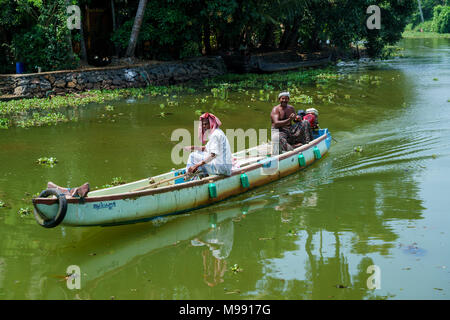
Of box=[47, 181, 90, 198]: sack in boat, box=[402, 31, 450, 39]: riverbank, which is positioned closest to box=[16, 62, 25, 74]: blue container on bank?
box=[47, 181, 90, 198]: sack in boat

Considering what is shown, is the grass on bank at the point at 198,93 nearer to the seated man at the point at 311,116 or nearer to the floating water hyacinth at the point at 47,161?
the floating water hyacinth at the point at 47,161

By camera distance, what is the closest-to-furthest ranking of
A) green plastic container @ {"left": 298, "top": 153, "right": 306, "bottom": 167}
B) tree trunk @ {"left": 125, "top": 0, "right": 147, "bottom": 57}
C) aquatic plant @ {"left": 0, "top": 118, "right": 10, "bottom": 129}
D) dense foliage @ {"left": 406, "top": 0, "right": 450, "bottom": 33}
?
green plastic container @ {"left": 298, "top": 153, "right": 306, "bottom": 167}, aquatic plant @ {"left": 0, "top": 118, "right": 10, "bottom": 129}, tree trunk @ {"left": 125, "top": 0, "right": 147, "bottom": 57}, dense foliage @ {"left": 406, "top": 0, "right": 450, "bottom": 33}

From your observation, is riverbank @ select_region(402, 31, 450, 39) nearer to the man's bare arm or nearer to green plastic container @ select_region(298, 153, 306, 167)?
the man's bare arm

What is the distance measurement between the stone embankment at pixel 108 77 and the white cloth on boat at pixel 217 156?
11.3 meters

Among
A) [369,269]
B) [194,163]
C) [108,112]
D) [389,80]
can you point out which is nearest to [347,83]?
[389,80]

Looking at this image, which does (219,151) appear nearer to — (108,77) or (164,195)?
(164,195)

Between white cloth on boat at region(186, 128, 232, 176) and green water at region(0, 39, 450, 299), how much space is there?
631 mm

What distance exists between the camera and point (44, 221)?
6.83 metres

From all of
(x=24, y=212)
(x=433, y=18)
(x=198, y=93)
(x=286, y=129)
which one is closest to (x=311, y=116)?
(x=286, y=129)

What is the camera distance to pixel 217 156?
28.5 ft

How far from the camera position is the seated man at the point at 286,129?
1098 cm

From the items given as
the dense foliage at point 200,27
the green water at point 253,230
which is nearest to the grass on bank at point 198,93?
the green water at point 253,230

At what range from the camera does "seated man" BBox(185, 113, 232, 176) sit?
333 inches

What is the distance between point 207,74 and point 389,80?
813 cm
